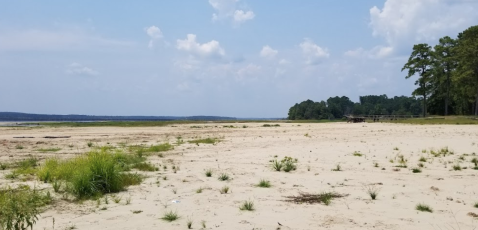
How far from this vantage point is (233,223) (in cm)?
626

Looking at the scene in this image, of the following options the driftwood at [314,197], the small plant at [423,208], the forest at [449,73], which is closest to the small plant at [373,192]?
the driftwood at [314,197]

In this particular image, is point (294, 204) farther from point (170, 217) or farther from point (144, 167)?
point (144, 167)

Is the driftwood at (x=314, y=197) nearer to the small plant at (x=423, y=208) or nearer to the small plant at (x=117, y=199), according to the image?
the small plant at (x=423, y=208)

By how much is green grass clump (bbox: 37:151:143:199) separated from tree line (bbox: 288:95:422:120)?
12986 centimetres

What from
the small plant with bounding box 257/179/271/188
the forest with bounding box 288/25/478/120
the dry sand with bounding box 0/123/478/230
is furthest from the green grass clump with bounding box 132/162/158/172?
the forest with bounding box 288/25/478/120

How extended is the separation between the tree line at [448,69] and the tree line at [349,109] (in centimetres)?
5902

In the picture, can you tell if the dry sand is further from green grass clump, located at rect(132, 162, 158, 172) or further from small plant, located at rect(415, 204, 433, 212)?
green grass clump, located at rect(132, 162, 158, 172)

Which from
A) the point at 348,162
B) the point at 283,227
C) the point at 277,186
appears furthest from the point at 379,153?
the point at 283,227

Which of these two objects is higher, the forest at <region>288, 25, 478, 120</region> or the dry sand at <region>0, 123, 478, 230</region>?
the forest at <region>288, 25, 478, 120</region>

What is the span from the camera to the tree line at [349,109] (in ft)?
463

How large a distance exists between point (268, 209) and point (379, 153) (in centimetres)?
999

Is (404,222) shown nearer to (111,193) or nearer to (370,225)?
(370,225)

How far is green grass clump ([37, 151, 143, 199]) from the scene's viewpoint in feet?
27.7

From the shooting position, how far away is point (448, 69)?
65812mm
